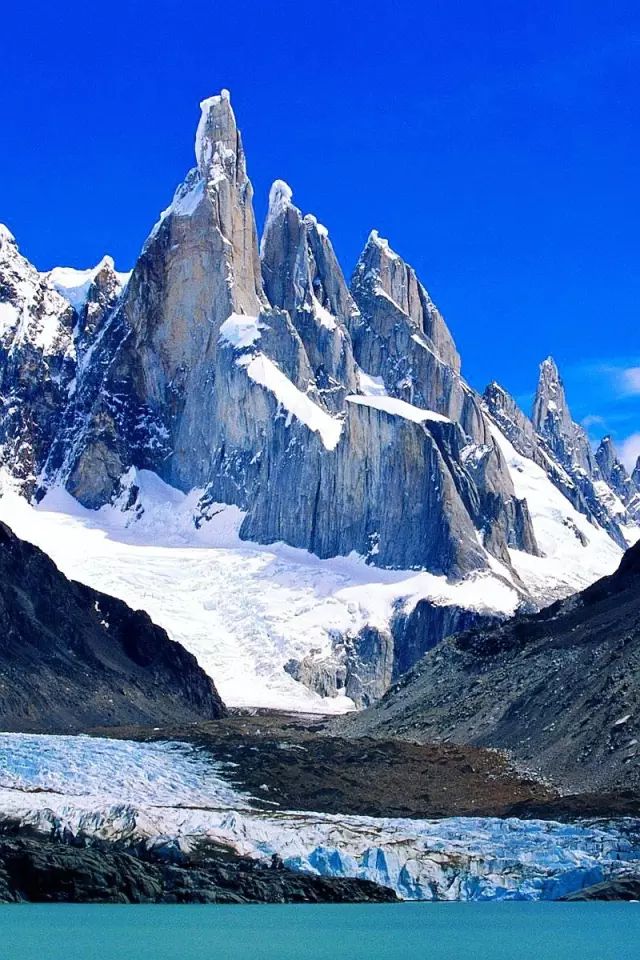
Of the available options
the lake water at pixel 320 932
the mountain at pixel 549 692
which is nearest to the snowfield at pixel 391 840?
the lake water at pixel 320 932

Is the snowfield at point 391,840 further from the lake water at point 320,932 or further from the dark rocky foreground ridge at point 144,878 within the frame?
the lake water at point 320,932

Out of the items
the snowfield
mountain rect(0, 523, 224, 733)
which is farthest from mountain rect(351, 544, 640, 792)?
mountain rect(0, 523, 224, 733)

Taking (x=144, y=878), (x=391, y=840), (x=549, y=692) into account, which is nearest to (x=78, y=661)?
(x=549, y=692)

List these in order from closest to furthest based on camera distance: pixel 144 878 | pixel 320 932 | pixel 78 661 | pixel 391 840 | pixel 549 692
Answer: pixel 320 932 → pixel 144 878 → pixel 391 840 → pixel 549 692 → pixel 78 661

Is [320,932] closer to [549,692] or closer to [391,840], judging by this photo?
[391,840]

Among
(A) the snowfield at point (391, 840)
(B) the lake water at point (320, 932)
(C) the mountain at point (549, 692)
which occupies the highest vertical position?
(C) the mountain at point (549, 692)

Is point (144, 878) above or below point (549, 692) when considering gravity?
below

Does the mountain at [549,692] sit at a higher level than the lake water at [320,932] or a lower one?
higher

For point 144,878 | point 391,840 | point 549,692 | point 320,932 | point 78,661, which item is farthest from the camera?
point 78,661
